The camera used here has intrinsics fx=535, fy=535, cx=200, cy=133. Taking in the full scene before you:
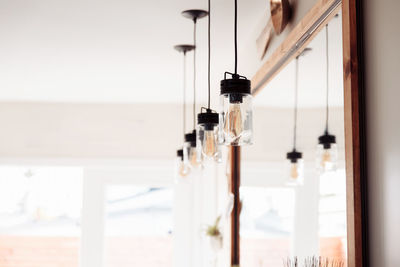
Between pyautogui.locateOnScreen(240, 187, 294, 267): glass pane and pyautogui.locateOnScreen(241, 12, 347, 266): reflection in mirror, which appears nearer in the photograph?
pyautogui.locateOnScreen(241, 12, 347, 266): reflection in mirror

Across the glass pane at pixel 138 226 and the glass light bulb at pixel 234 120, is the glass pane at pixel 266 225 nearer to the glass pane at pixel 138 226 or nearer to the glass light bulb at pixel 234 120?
the glass light bulb at pixel 234 120

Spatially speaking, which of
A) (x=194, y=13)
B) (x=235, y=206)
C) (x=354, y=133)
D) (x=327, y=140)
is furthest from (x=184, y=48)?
(x=354, y=133)

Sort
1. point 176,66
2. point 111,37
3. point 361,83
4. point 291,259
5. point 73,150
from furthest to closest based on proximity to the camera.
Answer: point 73,150
point 176,66
point 111,37
point 291,259
point 361,83

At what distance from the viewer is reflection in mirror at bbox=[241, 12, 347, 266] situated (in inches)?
53.4

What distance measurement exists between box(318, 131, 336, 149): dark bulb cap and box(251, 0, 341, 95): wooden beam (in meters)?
0.31

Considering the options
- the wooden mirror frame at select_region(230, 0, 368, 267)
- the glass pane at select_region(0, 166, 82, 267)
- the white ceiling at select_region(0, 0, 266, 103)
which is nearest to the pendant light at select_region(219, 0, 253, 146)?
the wooden mirror frame at select_region(230, 0, 368, 267)

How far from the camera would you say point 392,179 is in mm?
1010

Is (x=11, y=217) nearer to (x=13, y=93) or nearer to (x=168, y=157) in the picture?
(x=13, y=93)

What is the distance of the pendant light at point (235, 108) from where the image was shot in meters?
1.48

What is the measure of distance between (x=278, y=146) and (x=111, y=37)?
45.4 inches

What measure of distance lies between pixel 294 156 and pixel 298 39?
0.41 meters

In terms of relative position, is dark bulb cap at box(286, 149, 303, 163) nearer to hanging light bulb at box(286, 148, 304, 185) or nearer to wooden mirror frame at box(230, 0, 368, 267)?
hanging light bulb at box(286, 148, 304, 185)

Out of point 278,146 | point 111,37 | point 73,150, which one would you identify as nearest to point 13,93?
point 73,150

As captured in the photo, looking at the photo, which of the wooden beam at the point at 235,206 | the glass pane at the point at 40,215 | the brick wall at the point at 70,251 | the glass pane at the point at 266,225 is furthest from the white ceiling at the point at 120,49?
the brick wall at the point at 70,251
